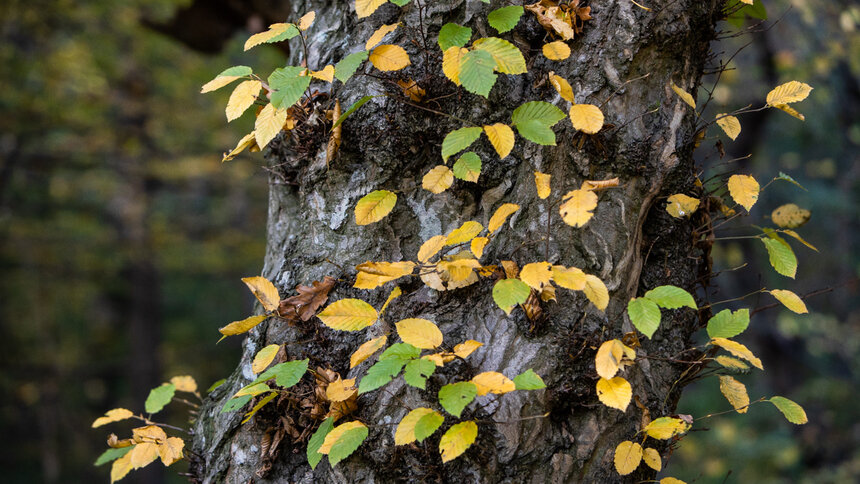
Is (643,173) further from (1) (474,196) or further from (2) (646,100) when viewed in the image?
(1) (474,196)

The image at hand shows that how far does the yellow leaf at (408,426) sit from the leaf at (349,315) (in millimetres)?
208

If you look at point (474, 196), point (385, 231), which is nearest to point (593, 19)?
point (474, 196)

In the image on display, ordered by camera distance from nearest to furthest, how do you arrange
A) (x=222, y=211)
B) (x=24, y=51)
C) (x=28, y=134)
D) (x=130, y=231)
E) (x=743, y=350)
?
(x=743, y=350) → (x=28, y=134) → (x=24, y=51) → (x=130, y=231) → (x=222, y=211)

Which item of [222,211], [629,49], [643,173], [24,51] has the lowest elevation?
[222,211]

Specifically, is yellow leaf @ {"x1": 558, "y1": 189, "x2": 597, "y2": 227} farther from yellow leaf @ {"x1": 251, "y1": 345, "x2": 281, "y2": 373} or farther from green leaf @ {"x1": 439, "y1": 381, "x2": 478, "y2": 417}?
yellow leaf @ {"x1": 251, "y1": 345, "x2": 281, "y2": 373}

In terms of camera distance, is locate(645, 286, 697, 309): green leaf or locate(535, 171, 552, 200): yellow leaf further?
locate(535, 171, 552, 200): yellow leaf

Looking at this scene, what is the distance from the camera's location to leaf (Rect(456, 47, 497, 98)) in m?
1.03

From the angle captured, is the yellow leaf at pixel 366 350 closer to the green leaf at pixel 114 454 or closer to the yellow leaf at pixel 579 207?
the yellow leaf at pixel 579 207

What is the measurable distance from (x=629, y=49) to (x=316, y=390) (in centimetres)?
102

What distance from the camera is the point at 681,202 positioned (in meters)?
1.25

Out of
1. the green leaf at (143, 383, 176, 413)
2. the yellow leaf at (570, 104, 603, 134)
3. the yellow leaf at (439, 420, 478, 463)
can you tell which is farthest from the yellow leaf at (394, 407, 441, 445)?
the green leaf at (143, 383, 176, 413)

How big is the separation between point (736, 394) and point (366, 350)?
848mm

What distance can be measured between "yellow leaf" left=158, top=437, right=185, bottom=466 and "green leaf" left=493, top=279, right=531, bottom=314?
0.84m

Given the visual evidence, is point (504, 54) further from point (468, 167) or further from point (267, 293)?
point (267, 293)
